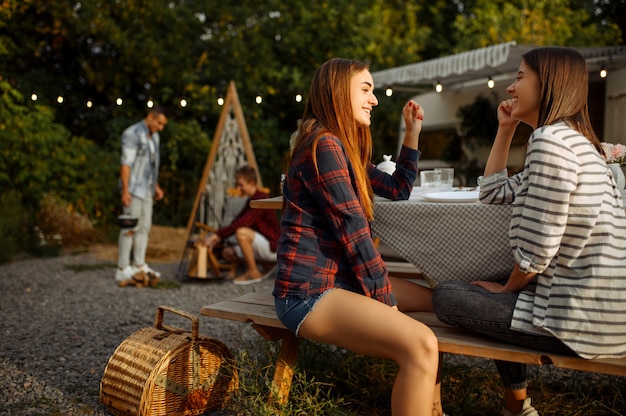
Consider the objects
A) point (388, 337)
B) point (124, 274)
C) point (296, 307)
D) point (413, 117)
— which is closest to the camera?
point (388, 337)

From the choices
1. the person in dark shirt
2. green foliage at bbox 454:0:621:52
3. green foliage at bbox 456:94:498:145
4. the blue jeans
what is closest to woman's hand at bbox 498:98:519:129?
the blue jeans

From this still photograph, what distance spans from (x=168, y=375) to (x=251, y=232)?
3997 millimetres

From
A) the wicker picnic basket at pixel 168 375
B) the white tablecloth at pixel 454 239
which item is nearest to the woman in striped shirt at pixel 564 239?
the white tablecloth at pixel 454 239

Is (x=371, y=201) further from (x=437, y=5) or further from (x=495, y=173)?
(x=437, y=5)

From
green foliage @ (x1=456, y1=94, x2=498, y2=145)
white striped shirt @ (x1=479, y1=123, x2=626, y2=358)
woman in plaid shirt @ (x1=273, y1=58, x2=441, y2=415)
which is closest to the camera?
white striped shirt @ (x1=479, y1=123, x2=626, y2=358)

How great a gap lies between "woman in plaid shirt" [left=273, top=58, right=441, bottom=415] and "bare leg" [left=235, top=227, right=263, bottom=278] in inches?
166

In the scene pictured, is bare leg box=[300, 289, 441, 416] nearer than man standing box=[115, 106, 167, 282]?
Yes

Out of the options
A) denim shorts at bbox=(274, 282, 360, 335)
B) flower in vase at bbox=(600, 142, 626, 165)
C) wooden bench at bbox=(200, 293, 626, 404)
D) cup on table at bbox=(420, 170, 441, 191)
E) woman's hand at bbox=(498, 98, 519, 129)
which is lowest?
wooden bench at bbox=(200, 293, 626, 404)

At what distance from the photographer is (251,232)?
6.73 m

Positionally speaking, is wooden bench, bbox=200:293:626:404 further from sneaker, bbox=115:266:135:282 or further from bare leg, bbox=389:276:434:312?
sneaker, bbox=115:266:135:282

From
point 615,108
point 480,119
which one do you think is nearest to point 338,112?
point 615,108

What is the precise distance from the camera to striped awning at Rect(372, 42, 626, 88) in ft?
23.4

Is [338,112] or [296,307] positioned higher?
[338,112]

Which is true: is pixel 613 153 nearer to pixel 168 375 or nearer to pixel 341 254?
pixel 341 254
